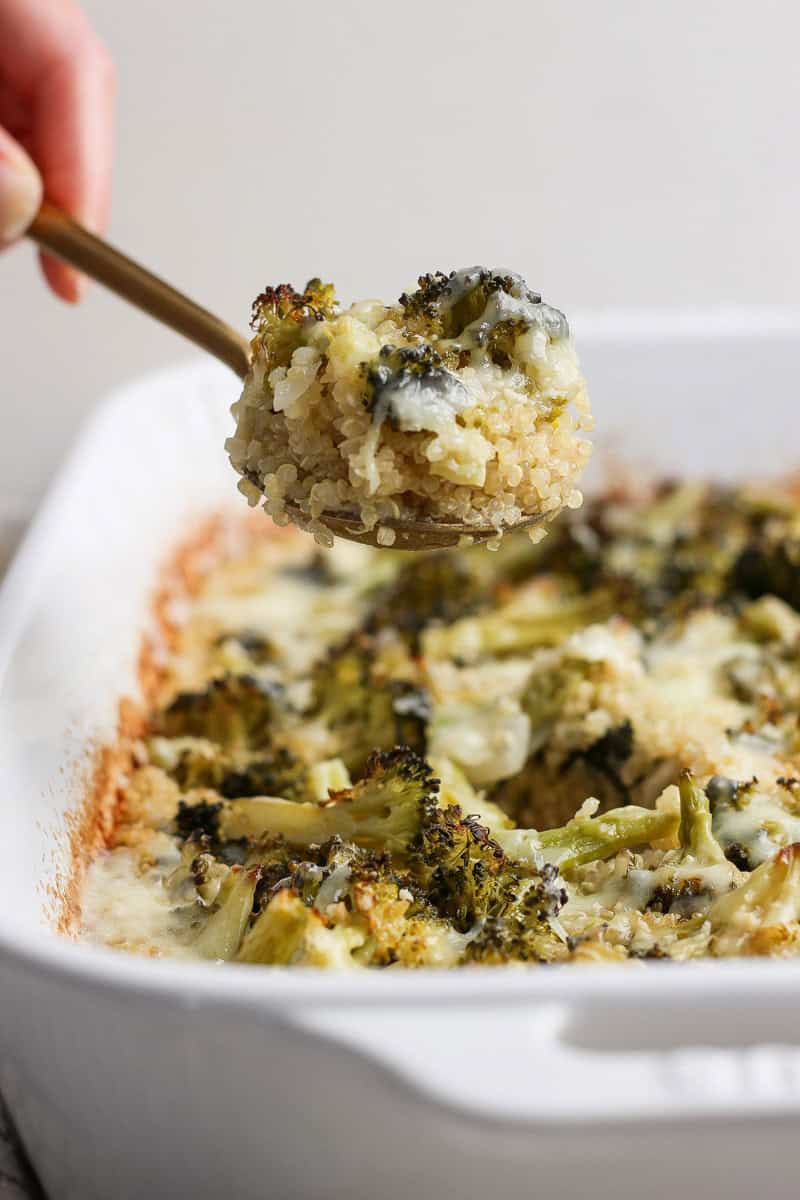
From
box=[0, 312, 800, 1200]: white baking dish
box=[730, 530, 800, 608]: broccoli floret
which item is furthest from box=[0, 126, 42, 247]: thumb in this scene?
box=[730, 530, 800, 608]: broccoli floret

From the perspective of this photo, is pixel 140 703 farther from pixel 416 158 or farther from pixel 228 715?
pixel 416 158

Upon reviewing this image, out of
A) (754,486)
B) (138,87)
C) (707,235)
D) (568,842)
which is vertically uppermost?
(138,87)

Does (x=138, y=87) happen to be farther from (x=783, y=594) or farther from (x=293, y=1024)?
(x=293, y=1024)

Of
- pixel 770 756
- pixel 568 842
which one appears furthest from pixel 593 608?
pixel 568 842

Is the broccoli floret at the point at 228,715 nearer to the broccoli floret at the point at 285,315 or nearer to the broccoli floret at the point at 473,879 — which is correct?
the broccoli floret at the point at 473,879

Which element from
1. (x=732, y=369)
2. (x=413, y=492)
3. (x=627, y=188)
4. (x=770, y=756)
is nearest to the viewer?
(x=413, y=492)

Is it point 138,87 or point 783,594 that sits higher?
point 138,87
